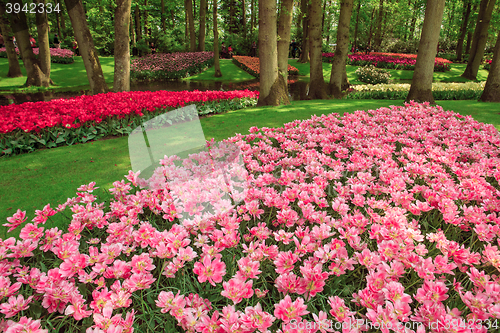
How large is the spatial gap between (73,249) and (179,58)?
25946mm

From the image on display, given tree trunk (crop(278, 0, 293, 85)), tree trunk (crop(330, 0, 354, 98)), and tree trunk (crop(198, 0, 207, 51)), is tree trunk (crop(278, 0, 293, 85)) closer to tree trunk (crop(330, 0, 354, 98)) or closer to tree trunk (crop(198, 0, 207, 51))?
tree trunk (crop(330, 0, 354, 98))

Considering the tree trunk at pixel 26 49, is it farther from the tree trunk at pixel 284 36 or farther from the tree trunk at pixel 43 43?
the tree trunk at pixel 284 36

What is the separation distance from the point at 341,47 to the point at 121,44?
9.78 meters

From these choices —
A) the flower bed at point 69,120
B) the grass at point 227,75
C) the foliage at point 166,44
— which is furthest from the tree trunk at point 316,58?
the foliage at point 166,44

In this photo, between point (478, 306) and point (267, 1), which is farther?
point (267, 1)

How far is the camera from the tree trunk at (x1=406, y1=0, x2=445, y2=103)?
7.74 metres

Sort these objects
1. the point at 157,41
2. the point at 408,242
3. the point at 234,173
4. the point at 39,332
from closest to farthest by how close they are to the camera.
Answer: the point at 39,332, the point at 408,242, the point at 234,173, the point at 157,41

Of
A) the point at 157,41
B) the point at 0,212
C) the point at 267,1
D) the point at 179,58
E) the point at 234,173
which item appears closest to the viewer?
the point at 234,173

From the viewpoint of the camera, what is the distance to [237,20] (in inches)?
1545

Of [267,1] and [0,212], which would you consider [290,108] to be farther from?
[0,212]

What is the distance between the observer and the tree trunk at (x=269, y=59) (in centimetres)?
821

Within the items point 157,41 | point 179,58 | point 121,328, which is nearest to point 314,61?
point 121,328

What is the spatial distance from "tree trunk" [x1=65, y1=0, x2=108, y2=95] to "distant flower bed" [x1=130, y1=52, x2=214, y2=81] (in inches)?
478

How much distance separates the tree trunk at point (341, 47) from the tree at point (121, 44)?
9.27 metres
